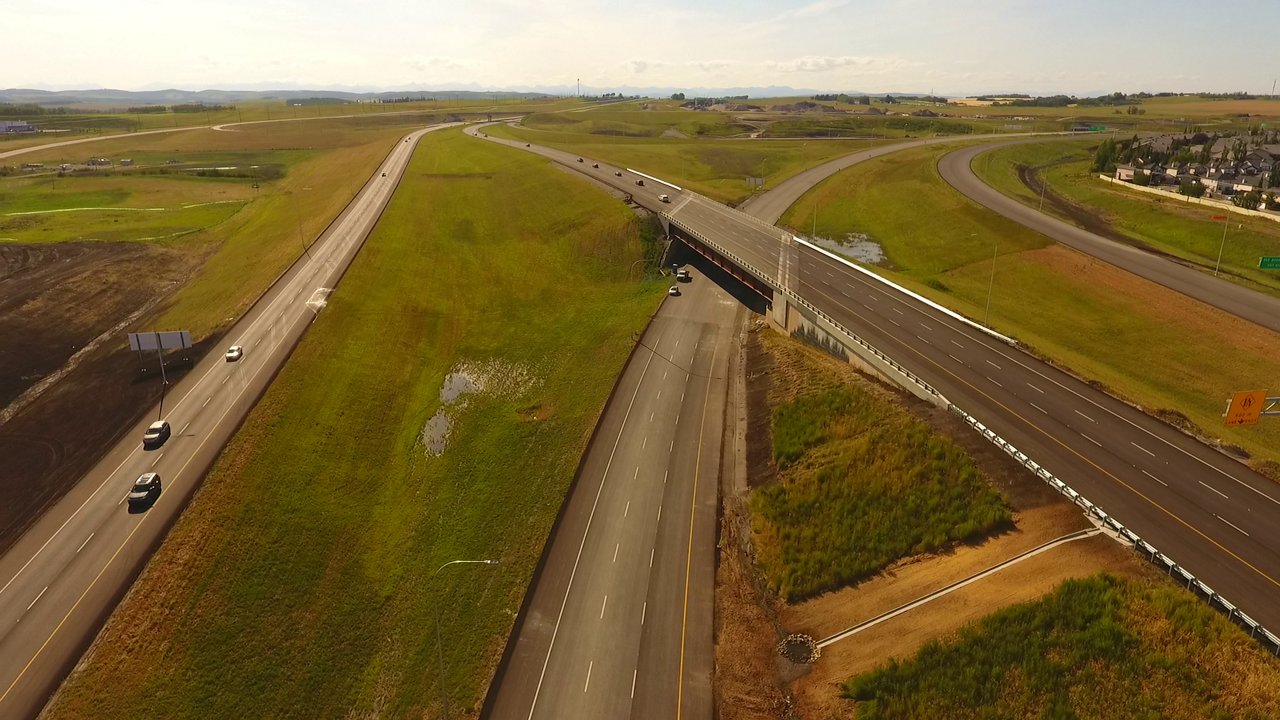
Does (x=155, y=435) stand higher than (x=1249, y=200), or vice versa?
(x=1249, y=200)

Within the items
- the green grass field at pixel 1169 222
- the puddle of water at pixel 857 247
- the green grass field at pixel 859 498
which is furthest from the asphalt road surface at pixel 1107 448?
the green grass field at pixel 1169 222

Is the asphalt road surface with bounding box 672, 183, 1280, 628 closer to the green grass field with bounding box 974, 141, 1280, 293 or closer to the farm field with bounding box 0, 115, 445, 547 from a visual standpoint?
the green grass field with bounding box 974, 141, 1280, 293

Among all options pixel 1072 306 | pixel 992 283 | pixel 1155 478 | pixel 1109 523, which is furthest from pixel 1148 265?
pixel 1109 523

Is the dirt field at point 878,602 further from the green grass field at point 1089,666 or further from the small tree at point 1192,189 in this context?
the small tree at point 1192,189

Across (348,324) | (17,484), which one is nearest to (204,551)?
(17,484)

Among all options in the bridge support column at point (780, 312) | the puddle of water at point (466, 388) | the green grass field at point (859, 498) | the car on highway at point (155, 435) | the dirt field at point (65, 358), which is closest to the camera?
the green grass field at point (859, 498)

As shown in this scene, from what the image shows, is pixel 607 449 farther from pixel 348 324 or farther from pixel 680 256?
pixel 680 256

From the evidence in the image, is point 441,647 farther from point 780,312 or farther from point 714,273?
point 714,273
